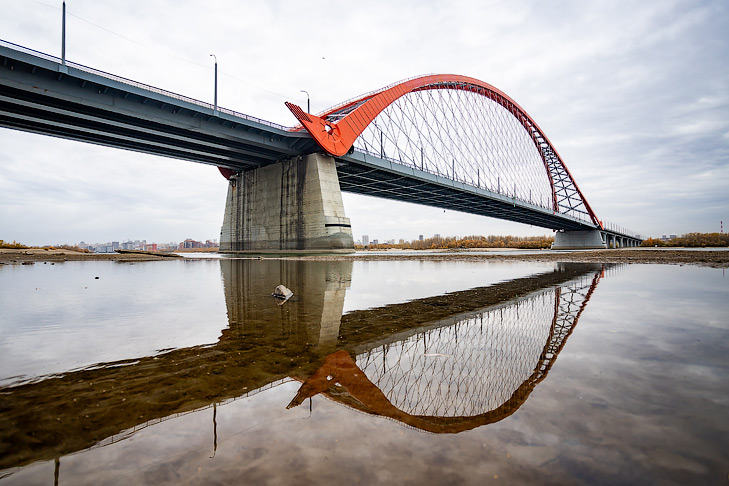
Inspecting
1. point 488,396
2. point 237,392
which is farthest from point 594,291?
point 237,392

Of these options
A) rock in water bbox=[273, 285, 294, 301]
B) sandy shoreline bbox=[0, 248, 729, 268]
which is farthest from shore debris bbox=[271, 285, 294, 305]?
sandy shoreline bbox=[0, 248, 729, 268]

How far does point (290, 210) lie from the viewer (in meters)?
39.3

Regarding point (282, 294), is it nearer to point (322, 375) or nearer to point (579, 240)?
point (322, 375)

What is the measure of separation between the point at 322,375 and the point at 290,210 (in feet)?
122

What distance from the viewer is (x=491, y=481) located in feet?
5.97

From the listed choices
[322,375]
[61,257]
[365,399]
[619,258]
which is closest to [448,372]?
[365,399]

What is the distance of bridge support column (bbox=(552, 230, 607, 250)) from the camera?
92188 mm

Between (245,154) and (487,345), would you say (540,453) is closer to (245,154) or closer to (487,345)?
(487,345)

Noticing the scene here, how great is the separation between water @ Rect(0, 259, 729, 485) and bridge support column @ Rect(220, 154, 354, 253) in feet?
97.2

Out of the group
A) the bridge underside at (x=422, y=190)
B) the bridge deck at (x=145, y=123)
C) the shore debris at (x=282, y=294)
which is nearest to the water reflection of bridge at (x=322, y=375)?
the shore debris at (x=282, y=294)

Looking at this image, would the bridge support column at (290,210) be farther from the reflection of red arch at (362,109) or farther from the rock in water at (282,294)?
the rock in water at (282,294)

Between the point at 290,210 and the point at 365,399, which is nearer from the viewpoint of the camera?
the point at 365,399

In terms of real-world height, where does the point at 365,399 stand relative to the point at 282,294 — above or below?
below

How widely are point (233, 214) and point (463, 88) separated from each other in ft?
140
